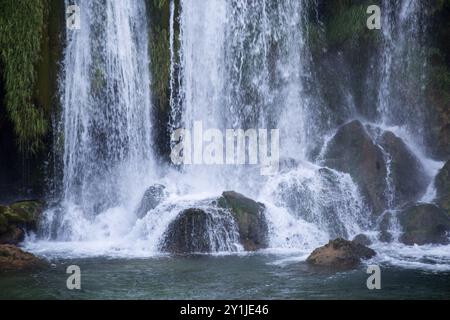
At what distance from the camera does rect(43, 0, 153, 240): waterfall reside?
53.0 feet

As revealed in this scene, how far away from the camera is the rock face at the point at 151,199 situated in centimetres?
1438

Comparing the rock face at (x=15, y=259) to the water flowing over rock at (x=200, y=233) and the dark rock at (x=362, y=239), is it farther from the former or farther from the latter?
the dark rock at (x=362, y=239)

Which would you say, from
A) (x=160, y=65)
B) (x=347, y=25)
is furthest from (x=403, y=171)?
(x=160, y=65)

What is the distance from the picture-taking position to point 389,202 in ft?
49.8

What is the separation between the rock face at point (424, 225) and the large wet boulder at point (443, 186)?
719 millimetres

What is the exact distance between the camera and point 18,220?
14133 mm

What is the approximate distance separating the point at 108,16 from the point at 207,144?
4.20 m

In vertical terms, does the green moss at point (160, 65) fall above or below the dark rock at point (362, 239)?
above

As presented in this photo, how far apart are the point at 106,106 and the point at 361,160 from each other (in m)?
6.43

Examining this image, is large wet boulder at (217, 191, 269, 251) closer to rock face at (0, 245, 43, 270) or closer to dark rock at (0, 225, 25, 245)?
rock face at (0, 245, 43, 270)

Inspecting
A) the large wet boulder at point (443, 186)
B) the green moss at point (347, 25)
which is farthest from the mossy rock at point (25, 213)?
the green moss at point (347, 25)

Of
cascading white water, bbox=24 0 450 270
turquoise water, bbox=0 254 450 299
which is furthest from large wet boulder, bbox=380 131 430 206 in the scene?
turquoise water, bbox=0 254 450 299

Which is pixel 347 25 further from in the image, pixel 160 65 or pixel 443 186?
pixel 443 186
